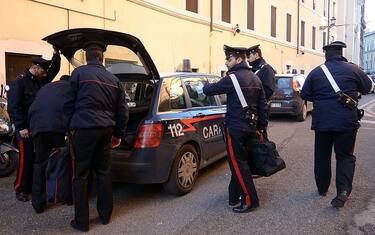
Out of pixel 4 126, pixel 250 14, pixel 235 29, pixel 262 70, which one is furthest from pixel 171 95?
pixel 250 14

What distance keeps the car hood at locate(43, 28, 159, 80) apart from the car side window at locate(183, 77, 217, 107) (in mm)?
651

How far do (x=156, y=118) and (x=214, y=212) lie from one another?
3.93 feet

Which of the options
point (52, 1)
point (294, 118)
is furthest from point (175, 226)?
point (294, 118)

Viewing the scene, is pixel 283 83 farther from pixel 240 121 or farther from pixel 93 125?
pixel 93 125

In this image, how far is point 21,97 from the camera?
5.23m

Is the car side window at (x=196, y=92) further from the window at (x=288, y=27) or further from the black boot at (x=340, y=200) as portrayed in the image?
the window at (x=288, y=27)

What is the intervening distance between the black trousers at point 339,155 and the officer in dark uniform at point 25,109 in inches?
129

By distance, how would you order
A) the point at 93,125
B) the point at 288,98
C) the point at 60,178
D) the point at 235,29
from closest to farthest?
the point at 93,125 < the point at 60,178 < the point at 288,98 < the point at 235,29

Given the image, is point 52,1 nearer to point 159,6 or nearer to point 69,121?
point 159,6

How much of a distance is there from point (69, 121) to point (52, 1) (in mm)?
6584

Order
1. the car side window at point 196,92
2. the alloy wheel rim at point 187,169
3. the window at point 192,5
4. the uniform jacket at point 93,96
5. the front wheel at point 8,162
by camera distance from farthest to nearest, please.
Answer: the window at point 192,5 → the front wheel at point 8,162 → the car side window at point 196,92 → the alloy wheel rim at point 187,169 → the uniform jacket at point 93,96

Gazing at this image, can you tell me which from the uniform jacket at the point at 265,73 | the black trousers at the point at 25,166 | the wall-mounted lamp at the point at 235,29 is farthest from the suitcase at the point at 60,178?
the wall-mounted lamp at the point at 235,29

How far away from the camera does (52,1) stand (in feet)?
33.4

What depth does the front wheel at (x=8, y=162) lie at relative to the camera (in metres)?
6.49
